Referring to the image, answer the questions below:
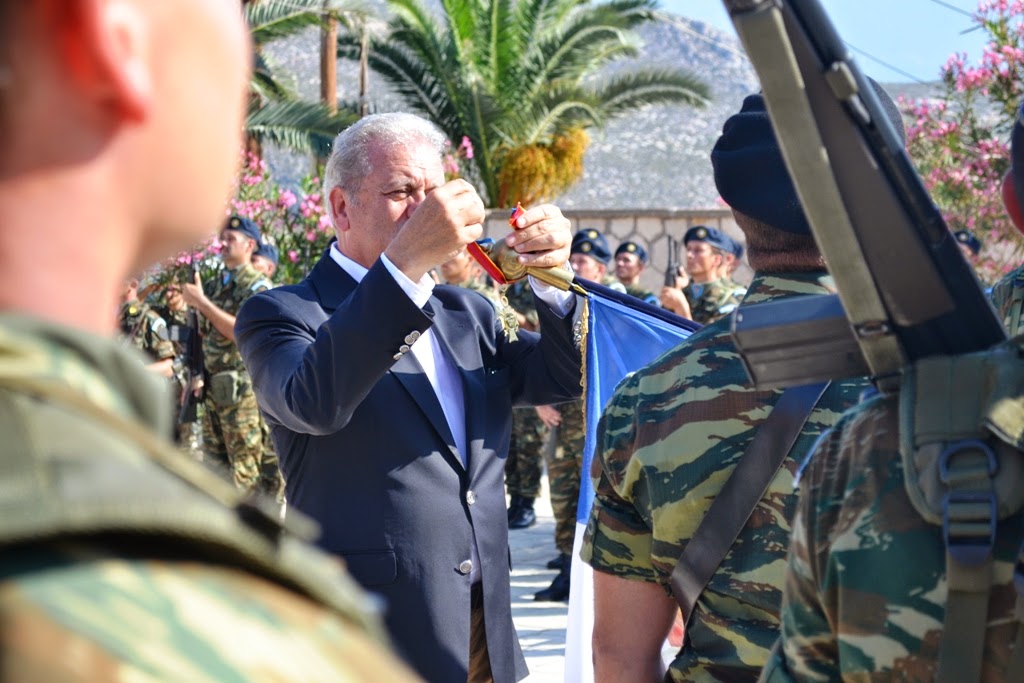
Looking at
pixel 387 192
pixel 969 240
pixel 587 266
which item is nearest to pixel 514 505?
pixel 587 266

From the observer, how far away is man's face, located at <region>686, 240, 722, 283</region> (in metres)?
10.6

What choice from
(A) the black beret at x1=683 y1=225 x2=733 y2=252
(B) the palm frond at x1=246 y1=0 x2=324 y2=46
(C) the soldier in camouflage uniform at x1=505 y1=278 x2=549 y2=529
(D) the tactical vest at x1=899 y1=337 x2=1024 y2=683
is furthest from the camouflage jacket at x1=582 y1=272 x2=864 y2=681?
(B) the palm frond at x1=246 y1=0 x2=324 y2=46

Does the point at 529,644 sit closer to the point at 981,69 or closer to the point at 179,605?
the point at 981,69

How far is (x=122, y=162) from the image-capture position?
77 cm

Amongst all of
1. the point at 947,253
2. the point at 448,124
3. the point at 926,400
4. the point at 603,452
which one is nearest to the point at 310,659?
the point at 926,400

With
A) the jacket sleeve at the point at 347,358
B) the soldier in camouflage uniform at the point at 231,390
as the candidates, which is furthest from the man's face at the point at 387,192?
the soldier in camouflage uniform at the point at 231,390

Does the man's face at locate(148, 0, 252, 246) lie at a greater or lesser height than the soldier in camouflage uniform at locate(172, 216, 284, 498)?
lesser

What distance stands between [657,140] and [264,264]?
49827mm

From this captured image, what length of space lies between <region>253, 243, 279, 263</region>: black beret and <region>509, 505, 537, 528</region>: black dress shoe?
2994mm

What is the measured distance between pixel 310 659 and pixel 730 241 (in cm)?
1060

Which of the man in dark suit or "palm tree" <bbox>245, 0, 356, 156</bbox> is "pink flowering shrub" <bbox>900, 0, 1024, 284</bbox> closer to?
the man in dark suit

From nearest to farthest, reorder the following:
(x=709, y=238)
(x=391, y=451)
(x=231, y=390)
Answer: (x=391, y=451), (x=231, y=390), (x=709, y=238)

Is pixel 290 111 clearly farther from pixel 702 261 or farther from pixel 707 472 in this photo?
pixel 707 472

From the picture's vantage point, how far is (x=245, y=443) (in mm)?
9125
